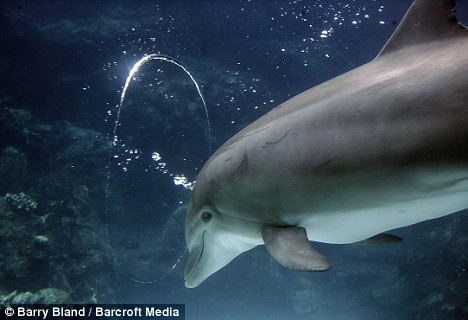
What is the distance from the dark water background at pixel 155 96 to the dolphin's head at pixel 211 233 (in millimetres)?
11412

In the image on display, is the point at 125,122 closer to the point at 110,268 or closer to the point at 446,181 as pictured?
the point at 110,268

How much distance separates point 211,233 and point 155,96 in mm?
12538

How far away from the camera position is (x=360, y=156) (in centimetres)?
214

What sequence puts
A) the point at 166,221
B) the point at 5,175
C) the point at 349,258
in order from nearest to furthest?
the point at 5,175, the point at 166,221, the point at 349,258

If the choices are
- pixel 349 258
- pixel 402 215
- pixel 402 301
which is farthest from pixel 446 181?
pixel 349 258

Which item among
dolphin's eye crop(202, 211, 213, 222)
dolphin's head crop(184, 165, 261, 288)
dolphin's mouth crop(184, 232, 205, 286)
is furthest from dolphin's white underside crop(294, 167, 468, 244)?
dolphin's mouth crop(184, 232, 205, 286)

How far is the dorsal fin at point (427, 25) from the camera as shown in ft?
8.32

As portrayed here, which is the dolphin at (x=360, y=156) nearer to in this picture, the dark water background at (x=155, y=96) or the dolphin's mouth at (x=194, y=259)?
the dolphin's mouth at (x=194, y=259)

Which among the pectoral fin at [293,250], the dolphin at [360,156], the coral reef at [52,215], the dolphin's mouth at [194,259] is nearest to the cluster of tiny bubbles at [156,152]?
the coral reef at [52,215]

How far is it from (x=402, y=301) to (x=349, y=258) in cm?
331

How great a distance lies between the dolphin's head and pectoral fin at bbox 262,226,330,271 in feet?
0.80

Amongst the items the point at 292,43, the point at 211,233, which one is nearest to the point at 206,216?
the point at 211,233

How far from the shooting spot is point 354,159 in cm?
216

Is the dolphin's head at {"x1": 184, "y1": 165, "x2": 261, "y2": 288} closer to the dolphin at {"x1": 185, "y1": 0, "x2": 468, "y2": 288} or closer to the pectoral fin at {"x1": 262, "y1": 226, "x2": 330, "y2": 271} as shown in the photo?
the dolphin at {"x1": 185, "y1": 0, "x2": 468, "y2": 288}
